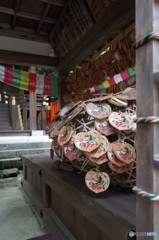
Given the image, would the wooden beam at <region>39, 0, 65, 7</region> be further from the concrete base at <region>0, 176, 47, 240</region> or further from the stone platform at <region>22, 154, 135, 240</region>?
the concrete base at <region>0, 176, 47, 240</region>

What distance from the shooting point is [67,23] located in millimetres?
3217

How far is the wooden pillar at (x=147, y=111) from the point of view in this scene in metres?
0.60

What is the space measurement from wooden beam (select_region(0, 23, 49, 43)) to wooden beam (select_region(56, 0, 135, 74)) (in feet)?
2.93

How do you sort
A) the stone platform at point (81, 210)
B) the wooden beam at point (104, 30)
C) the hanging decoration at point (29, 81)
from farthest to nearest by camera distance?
the hanging decoration at point (29, 81)
the wooden beam at point (104, 30)
the stone platform at point (81, 210)

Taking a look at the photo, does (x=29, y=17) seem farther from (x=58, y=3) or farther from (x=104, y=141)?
(x=104, y=141)

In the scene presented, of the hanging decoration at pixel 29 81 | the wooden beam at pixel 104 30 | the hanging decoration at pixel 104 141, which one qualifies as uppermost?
the wooden beam at pixel 104 30

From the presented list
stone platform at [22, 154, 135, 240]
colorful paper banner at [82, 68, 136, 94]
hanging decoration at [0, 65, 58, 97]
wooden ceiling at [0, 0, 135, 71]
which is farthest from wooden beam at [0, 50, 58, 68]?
stone platform at [22, 154, 135, 240]

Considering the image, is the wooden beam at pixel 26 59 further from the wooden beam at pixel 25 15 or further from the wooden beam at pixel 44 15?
the wooden beam at pixel 25 15

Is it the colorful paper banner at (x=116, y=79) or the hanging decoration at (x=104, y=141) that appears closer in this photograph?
the hanging decoration at (x=104, y=141)

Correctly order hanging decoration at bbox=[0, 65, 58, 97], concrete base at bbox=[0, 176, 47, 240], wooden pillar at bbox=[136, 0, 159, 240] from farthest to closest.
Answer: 1. hanging decoration at bbox=[0, 65, 58, 97]
2. concrete base at bbox=[0, 176, 47, 240]
3. wooden pillar at bbox=[136, 0, 159, 240]

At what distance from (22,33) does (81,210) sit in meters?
3.55

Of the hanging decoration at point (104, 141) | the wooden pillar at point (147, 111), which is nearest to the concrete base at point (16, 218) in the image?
A: the hanging decoration at point (104, 141)

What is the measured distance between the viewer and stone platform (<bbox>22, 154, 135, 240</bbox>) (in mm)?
887

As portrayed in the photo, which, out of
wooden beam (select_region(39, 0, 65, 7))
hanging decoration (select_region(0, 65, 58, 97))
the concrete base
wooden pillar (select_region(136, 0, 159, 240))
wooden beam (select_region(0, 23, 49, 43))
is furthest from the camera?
hanging decoration (select_region(0, 65, 58, 97))
